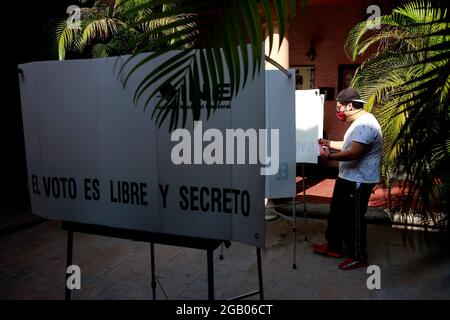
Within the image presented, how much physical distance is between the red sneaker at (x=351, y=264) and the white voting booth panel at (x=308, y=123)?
127cm

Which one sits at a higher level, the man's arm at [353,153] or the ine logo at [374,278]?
the man's arm at [353,153]

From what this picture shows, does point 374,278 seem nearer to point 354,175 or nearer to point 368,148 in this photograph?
point 354,175

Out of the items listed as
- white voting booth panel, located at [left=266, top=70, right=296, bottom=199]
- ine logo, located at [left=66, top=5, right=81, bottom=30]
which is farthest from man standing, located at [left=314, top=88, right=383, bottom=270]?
ine logo, located at [left=66, top=5, right=81, bottom=30]

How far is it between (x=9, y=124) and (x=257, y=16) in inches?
285

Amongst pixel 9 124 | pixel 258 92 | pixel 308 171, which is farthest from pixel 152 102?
pixel 308 171

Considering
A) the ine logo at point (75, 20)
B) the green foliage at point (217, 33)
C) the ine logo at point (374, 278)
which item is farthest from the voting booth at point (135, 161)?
the ine logo at point (75, 20)

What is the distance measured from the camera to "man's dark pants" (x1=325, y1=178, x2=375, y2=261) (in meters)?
3.97

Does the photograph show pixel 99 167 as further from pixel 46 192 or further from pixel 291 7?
pixel 291 7

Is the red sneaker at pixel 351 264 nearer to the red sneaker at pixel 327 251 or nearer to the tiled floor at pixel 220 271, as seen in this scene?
the tiled floor at pixel 220 271

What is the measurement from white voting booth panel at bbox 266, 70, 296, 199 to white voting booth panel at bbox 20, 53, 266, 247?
206 cm

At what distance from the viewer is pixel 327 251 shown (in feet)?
14.5

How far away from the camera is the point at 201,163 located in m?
1.93

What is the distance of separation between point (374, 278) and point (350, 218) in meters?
0.66

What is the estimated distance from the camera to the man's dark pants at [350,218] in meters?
3.97
